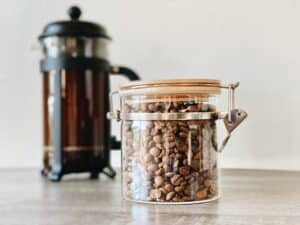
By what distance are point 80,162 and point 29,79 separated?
1.22 ft

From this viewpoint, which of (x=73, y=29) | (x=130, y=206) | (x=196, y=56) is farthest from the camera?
(x=196, y=56)

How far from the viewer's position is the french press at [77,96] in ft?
3.02

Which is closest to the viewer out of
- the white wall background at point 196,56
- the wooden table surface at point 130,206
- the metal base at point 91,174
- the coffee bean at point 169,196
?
the wooden table surface at point 130,206

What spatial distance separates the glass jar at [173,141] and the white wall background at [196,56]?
0.37 metres

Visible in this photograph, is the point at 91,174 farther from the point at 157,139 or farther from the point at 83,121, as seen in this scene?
the point at 157,139

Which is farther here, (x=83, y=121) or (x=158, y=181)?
(x=83, y=121)

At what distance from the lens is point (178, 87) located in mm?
653

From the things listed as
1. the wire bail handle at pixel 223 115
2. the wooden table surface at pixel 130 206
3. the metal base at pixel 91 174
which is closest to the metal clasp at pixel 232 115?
the wire bail handle at pixel 223 115

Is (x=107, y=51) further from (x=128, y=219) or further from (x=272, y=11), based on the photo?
(x=128, y=219)

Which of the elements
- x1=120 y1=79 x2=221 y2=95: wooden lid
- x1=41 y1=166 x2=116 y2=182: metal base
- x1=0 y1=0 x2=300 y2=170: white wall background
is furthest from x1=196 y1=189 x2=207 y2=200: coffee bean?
x1=0 y1=0 x2=300 y2=170: white wall background

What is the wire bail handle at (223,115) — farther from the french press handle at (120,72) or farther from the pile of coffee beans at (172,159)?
the french press handle at (120,72)

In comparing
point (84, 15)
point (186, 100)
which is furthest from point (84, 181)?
point (84, 15)

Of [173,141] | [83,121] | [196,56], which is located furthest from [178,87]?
[196,56]

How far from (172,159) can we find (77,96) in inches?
13.8
